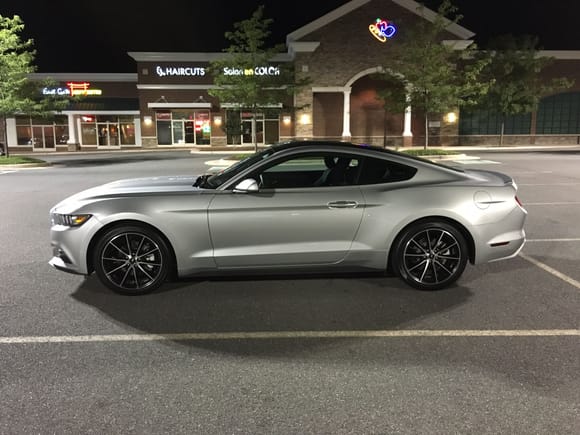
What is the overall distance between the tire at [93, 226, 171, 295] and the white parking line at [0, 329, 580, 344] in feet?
3.23

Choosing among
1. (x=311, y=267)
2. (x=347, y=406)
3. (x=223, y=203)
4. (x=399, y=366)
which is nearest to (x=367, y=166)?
(x=311, y=267)

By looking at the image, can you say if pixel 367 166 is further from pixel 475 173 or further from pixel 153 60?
pixel 153 60

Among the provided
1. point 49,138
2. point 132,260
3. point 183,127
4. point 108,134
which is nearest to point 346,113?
point 183,127

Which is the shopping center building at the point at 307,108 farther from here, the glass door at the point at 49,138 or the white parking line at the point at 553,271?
the white parking line at the point at 553,271

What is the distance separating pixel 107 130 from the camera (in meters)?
43.1

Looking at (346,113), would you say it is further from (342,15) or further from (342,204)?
(342,204)

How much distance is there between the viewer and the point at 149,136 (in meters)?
41.9

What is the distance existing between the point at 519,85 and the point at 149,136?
29000mm

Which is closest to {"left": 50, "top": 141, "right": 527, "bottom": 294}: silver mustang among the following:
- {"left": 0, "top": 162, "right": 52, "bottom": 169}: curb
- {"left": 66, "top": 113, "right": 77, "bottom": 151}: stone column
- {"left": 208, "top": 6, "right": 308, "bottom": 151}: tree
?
{"left": 0, "top": 162, "right": 52, "bottom": 169}: curb

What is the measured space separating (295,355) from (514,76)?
39979mm

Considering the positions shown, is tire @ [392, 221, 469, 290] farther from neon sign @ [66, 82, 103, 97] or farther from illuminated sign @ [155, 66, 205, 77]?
neon sign @ [66, 82, 103, 97]

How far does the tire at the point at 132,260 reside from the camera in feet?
16.9

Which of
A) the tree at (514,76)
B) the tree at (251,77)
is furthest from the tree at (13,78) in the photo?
the tree at (514,76)

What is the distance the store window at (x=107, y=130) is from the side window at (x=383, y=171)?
4070 cm
